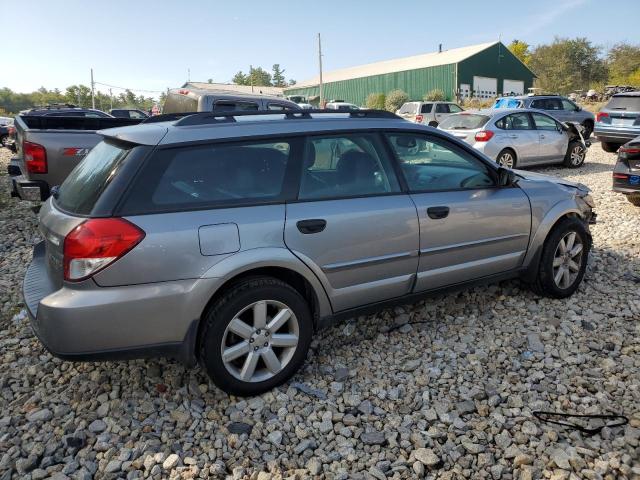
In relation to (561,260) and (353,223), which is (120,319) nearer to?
(353,223)

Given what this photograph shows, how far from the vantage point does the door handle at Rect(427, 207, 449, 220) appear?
3.60 meters

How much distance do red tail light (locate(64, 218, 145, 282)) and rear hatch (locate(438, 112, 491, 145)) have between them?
952 cm

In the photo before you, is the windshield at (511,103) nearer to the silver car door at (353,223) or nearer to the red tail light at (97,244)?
the silver car door at (353,223)

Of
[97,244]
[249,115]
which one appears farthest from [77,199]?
[249,115]

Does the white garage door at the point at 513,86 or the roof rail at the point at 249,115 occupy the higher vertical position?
the white garage door at the point at 513,86

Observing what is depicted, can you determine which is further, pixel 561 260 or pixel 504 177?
pixel 561 260

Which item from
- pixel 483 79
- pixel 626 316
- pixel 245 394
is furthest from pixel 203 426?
pixel 483 79

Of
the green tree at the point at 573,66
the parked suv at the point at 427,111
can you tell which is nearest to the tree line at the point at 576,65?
the green tree at the point at 573,66

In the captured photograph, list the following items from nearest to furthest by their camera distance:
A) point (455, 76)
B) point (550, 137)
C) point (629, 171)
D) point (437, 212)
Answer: point (437, 212) → point (629, 171) → point (550, 137) → point (455, 76)

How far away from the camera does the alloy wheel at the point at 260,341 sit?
2.98 metres

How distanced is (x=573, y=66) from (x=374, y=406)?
6422cm

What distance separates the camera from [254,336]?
120 inches

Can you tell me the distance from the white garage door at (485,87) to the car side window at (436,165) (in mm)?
45822

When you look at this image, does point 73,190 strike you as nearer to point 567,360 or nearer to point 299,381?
point 299,381
